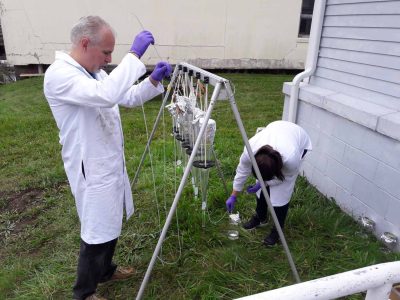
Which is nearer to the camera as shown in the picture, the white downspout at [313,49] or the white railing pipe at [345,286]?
the white railing pipe at [345,286]

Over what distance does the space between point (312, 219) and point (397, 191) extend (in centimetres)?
75

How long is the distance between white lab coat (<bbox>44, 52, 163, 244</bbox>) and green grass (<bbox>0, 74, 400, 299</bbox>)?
707 mm

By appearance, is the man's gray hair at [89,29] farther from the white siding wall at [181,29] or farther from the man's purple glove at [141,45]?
the white siding wall at [181,29]

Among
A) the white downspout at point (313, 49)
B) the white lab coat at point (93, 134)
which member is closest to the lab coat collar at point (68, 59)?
the white lab coat at point (93, 134)

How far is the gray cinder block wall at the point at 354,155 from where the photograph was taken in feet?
8.66

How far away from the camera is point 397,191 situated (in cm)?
259

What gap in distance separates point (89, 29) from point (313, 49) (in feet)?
8.50

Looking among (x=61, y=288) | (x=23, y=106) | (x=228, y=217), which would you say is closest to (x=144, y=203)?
(x=228, y=217)

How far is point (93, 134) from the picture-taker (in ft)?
6.22

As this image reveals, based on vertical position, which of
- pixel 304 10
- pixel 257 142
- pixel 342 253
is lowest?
pixel 342 253

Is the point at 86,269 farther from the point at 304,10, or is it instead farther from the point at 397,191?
the point at 304,10

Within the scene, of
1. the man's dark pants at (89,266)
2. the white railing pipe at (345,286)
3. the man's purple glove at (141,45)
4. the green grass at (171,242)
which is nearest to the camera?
the white railing pipe at (345,286)

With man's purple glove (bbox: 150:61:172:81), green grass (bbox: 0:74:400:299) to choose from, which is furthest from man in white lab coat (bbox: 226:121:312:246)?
man's purple glove (bbox: 150:61:172:81)

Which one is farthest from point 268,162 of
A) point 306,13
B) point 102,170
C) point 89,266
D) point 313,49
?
point 306,13
